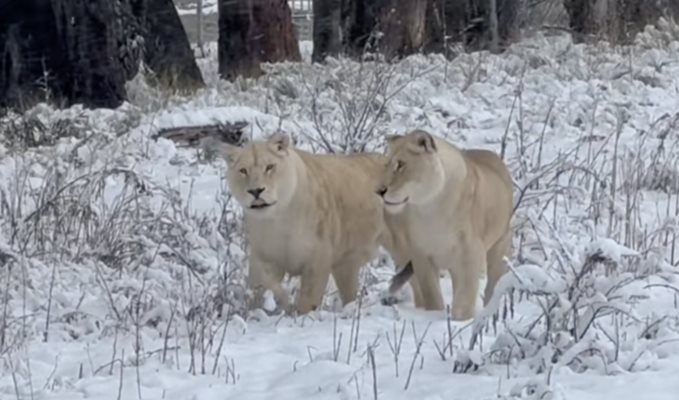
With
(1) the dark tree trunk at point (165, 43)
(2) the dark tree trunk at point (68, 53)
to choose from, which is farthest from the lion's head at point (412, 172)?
(1) the dark tree trunk at point (165, 43)

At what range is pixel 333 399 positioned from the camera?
6.12 meters

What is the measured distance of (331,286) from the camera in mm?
9117

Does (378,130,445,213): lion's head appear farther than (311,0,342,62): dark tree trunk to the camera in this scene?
No

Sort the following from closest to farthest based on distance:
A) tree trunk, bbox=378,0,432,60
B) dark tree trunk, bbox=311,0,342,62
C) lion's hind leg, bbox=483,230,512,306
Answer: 1. lion's hind leg, bbox=483,230,512,306
2. tree trunk, bbox=378,0,432,60
3. dark tree trunk, bbox=311,0,342,62

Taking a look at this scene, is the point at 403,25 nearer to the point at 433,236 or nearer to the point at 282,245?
the point at 282,245

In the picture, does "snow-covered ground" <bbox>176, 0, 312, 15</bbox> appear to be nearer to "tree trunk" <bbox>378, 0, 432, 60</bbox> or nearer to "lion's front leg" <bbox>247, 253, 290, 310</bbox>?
"tree trunk" <bbox>378, 0, 432, 60</bbox>

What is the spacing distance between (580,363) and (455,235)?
5.70 ft

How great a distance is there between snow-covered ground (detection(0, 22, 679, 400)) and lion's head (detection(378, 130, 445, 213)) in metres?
0.57

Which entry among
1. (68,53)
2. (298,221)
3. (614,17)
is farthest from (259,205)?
(614,17)

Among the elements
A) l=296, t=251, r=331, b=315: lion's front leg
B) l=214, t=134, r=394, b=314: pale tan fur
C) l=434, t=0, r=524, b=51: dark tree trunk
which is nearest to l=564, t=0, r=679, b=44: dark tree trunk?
l=434, t=0, r=524, b=51: dark tree trunk

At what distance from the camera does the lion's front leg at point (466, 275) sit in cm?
796

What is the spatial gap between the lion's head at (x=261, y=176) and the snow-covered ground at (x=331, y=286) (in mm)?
476

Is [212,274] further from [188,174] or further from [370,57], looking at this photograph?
[370,57]

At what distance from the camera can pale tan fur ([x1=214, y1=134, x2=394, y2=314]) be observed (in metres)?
8.12
